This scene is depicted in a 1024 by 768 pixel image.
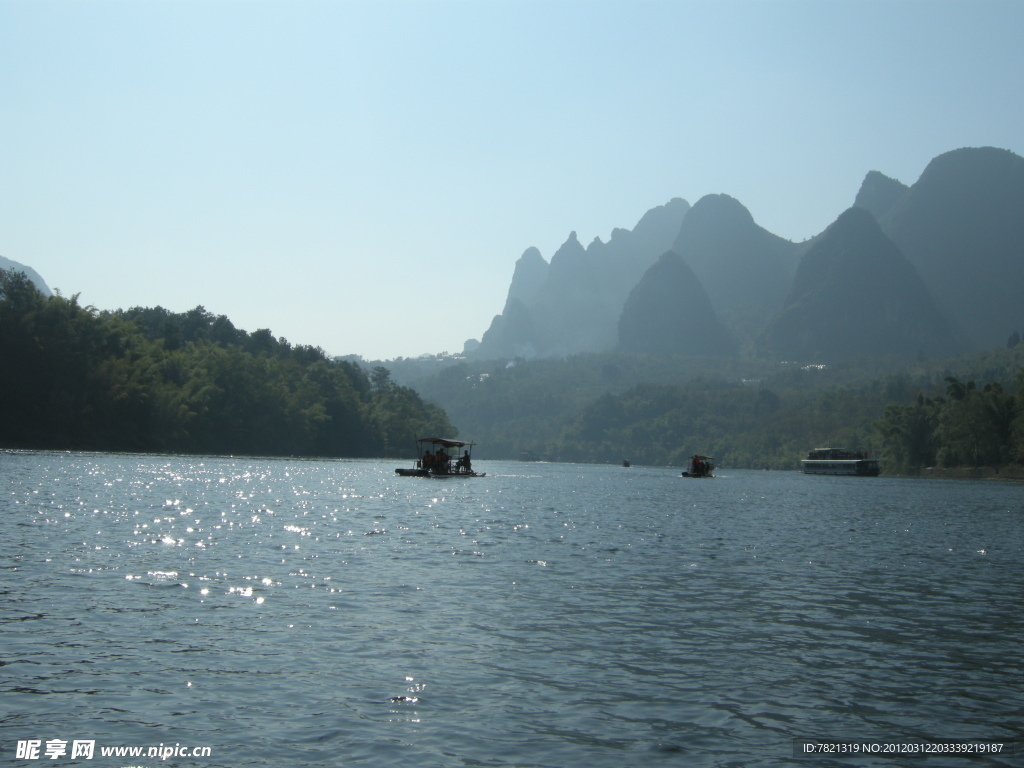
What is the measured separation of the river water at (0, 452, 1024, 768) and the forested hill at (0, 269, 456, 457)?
80742mm

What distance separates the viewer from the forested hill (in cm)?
11238

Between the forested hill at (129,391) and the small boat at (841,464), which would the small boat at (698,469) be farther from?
the forested hill at (129,391)

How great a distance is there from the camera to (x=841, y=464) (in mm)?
170000

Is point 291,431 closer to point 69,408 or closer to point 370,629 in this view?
point 69,408

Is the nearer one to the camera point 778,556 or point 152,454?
point 778,556

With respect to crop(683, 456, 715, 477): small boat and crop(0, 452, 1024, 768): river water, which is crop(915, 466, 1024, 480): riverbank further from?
crop(0, 452, 1024, 768): river water

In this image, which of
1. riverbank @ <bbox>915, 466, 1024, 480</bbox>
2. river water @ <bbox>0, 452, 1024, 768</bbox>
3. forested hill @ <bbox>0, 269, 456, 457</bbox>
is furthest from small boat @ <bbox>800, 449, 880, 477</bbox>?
river water @ <bbox>0, 452, 1024, 768</bbox>

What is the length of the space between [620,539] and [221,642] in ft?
88.8

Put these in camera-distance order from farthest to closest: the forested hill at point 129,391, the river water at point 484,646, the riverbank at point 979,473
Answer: the riverbank at point 979,473 → the forested hill at point 129,391 → the river water at point 484,646

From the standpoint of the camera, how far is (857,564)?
35938 mm

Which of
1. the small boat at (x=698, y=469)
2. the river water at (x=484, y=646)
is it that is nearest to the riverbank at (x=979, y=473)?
the small boat at (x=698, y=469)

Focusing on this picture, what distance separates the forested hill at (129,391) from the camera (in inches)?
4424

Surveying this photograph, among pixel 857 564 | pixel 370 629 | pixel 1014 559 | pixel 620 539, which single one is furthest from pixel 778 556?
pixel 370 629

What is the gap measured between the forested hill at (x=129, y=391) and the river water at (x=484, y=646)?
265ft
